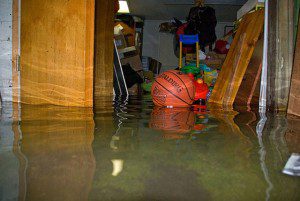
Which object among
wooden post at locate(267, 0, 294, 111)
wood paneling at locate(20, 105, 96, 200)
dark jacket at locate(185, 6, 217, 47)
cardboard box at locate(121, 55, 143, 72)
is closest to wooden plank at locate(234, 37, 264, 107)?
wooden post at locate(267, 0, 294, 111)

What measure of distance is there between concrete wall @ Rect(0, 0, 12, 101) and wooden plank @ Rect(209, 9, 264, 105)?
2.89 m

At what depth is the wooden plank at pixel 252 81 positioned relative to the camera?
356cm

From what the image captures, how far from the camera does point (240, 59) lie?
371 centimetres

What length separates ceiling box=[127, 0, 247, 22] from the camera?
773 cm

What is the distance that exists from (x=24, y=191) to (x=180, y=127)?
1.21 meters

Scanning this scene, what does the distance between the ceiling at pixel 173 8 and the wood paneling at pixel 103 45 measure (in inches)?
169

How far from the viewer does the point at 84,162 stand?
1.04 m

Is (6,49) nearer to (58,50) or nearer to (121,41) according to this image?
(58,50)

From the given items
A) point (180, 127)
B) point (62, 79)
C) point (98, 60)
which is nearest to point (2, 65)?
point (62, 79)

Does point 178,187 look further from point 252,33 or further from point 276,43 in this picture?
point 252,33

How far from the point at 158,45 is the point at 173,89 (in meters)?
7.72

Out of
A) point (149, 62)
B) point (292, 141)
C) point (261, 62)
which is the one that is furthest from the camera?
point (149, 62)

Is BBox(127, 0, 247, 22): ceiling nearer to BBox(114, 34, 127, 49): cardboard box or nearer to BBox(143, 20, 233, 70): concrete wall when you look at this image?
BBox(143, 20, 233, 70): concrete wall

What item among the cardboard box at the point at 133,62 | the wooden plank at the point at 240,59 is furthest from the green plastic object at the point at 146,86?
the wooden plank at the point at 240,59
